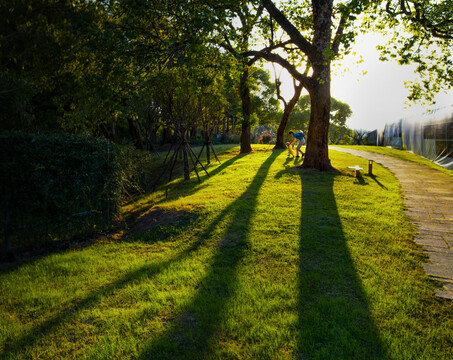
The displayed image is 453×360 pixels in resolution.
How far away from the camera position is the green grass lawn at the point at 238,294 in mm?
3264

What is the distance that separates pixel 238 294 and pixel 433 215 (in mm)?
6014

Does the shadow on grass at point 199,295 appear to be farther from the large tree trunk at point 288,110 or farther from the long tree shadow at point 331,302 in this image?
the large tree trunk at point 288,110

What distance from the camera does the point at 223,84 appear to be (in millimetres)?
17172

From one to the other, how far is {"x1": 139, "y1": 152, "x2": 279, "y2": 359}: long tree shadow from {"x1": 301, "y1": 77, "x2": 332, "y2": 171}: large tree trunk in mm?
7093

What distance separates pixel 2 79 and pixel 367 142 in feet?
138

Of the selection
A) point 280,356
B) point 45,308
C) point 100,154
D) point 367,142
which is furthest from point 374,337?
point 367,142

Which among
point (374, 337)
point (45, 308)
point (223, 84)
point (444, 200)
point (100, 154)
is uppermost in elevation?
point (223, 84)

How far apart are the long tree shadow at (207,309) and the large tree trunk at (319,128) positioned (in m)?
7.09

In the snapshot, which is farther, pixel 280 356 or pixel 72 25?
pixel 72 25

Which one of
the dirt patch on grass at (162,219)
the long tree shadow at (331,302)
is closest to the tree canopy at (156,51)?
the dirt patch on grass at (162,219)

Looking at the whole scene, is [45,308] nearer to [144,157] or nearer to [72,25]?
[72,25]

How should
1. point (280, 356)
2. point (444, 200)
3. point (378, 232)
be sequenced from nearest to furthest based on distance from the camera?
point (280, 356)
point (378, 232)
point (444, 200)

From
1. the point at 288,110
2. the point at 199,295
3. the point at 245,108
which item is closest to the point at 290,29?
the point at 199,295

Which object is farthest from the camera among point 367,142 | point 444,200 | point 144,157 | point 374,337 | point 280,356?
point 367,142
